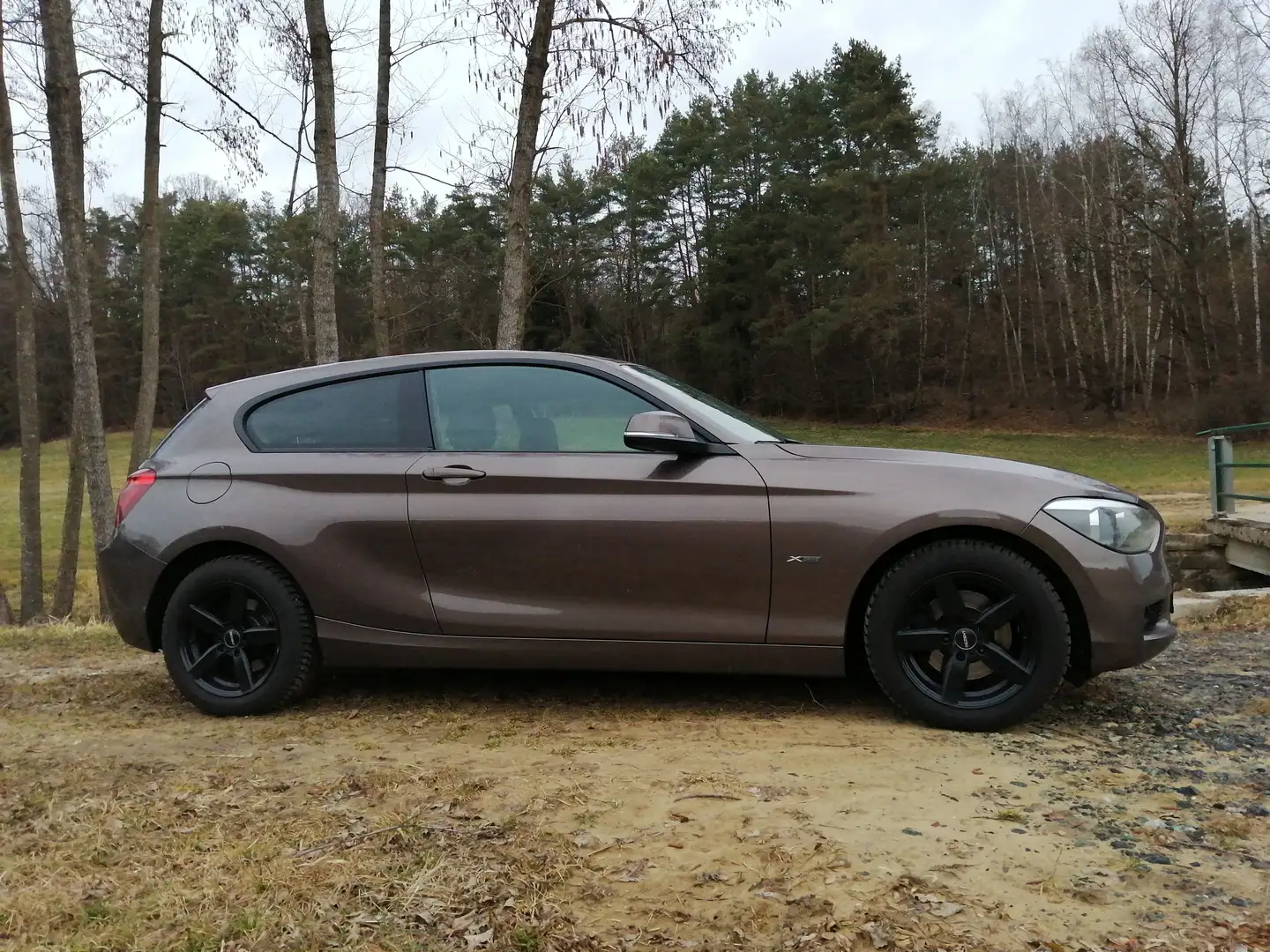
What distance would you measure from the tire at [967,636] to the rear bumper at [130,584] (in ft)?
9.90

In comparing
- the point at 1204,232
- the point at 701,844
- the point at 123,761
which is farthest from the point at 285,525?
the point at 1204,232

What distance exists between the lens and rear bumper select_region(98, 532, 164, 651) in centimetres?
399

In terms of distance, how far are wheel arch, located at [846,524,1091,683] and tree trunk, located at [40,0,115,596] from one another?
10.7 metres

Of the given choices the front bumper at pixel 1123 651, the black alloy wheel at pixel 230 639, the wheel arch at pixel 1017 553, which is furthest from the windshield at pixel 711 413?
the black alloy wheel at pixel 230 639

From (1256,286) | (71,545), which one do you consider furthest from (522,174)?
(1256,286)

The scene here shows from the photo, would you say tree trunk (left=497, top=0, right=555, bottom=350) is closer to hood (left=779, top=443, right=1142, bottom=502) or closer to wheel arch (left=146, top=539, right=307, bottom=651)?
wheel arch (left=146, top=539, right=307, bottom=651)

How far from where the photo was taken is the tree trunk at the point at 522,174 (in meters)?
8.81

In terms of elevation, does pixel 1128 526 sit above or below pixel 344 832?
above

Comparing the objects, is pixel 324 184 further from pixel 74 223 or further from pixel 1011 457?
pixel 1011 457

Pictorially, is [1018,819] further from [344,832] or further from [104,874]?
[104,874]

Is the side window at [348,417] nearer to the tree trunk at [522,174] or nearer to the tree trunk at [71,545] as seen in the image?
the tree trunk at [522,174]

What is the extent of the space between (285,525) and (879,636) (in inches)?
96.1

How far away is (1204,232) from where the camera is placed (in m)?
32.7

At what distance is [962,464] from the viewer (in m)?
3.58
